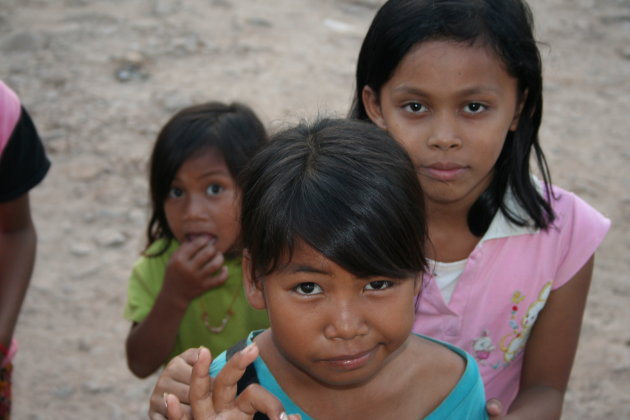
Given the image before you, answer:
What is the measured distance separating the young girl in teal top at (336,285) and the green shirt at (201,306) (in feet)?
2.57

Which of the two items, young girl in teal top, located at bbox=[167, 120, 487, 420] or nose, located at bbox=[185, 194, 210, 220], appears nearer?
young girl in teal top, located at bbox=[167, 120, 487, 420]

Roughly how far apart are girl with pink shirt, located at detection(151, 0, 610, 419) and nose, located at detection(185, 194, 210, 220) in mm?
607

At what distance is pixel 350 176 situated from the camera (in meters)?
1.44

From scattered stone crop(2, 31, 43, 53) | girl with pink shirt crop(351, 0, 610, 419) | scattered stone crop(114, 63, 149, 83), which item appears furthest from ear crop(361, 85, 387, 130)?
scattered stone crop(2, 31, 43, 53)

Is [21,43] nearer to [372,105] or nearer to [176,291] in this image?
[176,291]

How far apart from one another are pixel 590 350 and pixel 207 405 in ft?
9.13

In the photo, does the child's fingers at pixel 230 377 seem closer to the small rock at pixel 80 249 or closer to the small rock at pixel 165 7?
the small rock at pixel 80 249

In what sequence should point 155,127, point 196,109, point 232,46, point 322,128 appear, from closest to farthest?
point 322,128 < point 196,109 < point 155,127 < point 232,46

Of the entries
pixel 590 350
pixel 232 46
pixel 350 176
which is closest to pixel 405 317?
pixel 350 176

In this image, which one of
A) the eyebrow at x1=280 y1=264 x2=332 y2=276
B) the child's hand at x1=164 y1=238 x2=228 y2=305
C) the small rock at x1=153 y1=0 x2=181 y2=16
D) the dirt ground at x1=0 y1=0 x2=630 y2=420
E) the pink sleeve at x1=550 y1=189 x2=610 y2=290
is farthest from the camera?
the small rock at x1=153 y1=0 x2=181 y2=16

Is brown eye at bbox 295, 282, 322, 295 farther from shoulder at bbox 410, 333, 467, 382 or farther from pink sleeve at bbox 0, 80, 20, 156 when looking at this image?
pink sleeve at bbox 0, 80, 20, 156

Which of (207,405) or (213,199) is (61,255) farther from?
(207,405)

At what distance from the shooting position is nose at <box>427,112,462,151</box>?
1833mm

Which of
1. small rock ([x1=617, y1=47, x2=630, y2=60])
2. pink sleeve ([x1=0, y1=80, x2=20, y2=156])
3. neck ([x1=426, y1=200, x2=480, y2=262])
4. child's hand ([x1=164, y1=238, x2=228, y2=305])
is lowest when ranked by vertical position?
small rock ([x1=617, y1=47, x2=630, y2=60])
